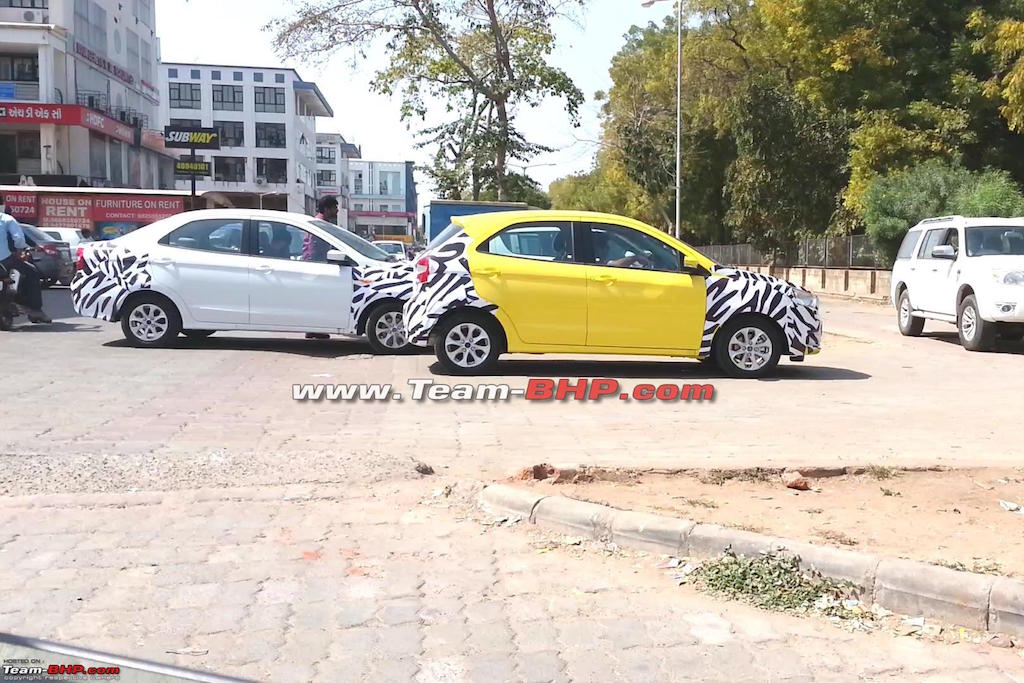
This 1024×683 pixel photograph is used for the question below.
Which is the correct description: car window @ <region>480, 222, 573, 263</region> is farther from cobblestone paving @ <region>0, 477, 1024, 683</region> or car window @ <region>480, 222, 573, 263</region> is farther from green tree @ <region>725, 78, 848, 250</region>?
green tree @ <region>725, 78, 848, 250</region>

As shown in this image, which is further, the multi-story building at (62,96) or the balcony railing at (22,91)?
the balcony railing at (22,91)

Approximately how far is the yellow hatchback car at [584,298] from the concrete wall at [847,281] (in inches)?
663

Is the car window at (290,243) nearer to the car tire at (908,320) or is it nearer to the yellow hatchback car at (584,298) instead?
the yellow hatchback car at (584,298)

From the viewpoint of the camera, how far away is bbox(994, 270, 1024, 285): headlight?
13.1 meters

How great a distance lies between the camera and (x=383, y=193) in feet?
501

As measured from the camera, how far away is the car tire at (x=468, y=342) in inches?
408

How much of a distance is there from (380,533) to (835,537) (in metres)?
2.22

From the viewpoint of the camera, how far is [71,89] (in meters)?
49.6

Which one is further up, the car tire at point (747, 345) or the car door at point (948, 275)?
the car door at point (948, 275)

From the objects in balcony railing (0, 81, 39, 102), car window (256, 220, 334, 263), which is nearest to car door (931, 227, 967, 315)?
car window (256, 220, 334, 263)

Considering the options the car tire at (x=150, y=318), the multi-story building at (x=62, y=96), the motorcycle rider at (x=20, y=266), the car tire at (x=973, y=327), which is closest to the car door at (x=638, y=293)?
the car tire at (x=150, y=318)

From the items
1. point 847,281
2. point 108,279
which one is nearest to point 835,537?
point 108,279

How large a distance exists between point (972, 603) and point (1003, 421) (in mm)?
4942

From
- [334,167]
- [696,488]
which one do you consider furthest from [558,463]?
[334,167]
